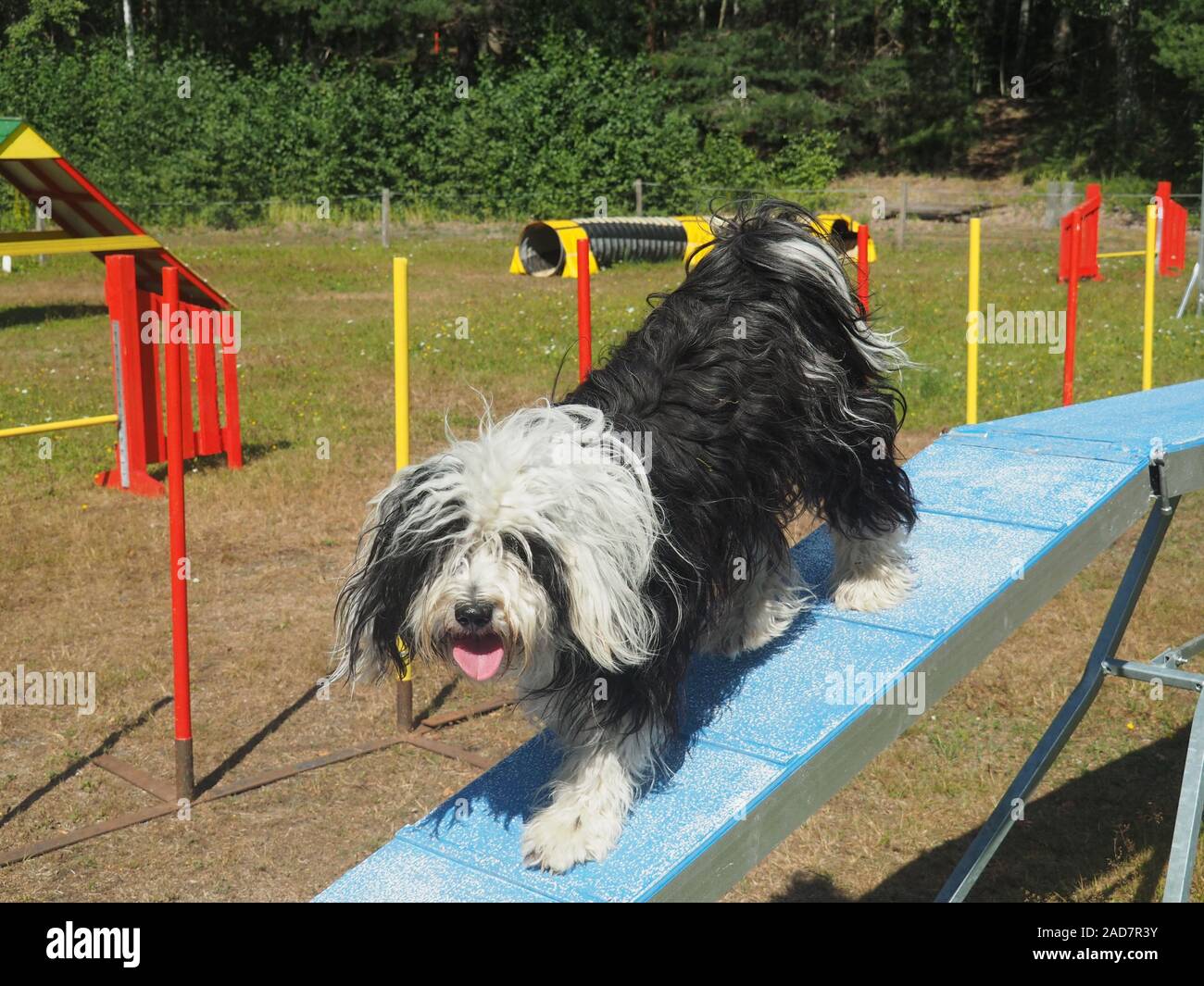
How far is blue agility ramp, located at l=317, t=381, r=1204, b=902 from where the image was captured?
109 inches

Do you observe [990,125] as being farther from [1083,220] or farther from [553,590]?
[553,590]

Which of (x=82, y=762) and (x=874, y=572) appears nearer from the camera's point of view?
(x=874, y=572)

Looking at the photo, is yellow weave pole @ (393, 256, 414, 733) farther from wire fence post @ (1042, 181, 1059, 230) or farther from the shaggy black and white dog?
wire fence post @ (1042, 181, 1059, 230)

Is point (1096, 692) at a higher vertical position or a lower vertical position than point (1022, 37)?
lower

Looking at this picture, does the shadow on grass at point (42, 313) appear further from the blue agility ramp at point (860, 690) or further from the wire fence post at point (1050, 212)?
the wire fence post at point (1050, 212)

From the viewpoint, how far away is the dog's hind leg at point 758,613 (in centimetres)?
351

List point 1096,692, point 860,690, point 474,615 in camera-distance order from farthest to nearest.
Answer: point 1096,692 → point 860,690 → point 474,615

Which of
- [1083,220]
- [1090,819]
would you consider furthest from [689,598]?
[1083,220]

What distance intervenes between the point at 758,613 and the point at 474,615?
4.07 feet

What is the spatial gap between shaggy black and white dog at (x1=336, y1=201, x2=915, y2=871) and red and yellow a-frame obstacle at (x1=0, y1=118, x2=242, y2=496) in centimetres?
473

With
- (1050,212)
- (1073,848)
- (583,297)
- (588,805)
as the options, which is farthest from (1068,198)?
(588,805)

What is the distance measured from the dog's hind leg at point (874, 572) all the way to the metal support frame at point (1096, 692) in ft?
2.26

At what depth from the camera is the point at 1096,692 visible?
394 centimetres

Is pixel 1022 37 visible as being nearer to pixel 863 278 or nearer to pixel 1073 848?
pixel 863 278
